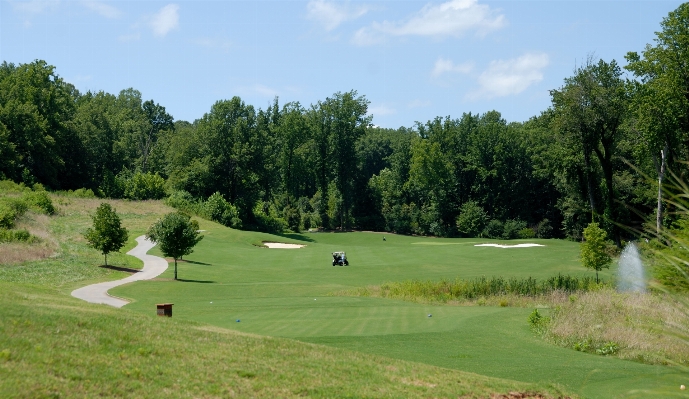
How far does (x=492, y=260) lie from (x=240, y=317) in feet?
96.7

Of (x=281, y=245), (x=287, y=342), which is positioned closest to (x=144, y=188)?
(x=281, y=245)

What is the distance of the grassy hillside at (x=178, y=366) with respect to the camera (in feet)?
30.5

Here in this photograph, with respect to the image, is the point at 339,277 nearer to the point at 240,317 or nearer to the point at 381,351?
the point at 240,317

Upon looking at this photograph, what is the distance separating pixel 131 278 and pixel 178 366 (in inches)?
1075

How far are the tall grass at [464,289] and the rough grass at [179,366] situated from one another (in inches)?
715

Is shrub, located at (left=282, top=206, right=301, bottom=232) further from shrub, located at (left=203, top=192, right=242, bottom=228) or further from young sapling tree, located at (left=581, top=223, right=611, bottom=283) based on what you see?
young sapling tree, located at (left=581, top=223, right=611, bottom=283)

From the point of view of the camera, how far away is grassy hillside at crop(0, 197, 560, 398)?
30.5 feet

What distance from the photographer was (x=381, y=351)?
1598cm

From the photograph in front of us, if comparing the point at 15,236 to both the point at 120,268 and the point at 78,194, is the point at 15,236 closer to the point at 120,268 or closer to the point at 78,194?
the point at 120,268

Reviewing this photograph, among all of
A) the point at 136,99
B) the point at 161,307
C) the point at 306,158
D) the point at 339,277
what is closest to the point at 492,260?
the point at 339,277

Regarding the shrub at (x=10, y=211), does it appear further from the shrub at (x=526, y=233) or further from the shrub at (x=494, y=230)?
the shrub at (x=526, y=233)

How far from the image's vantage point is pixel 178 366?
34.8 ft

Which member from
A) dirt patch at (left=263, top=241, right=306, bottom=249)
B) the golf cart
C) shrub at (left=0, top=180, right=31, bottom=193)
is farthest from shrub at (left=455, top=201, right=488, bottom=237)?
shrub at (left=0, top=180, right=31, bottom=193)

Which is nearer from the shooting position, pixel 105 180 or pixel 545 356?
pixel 545 356
